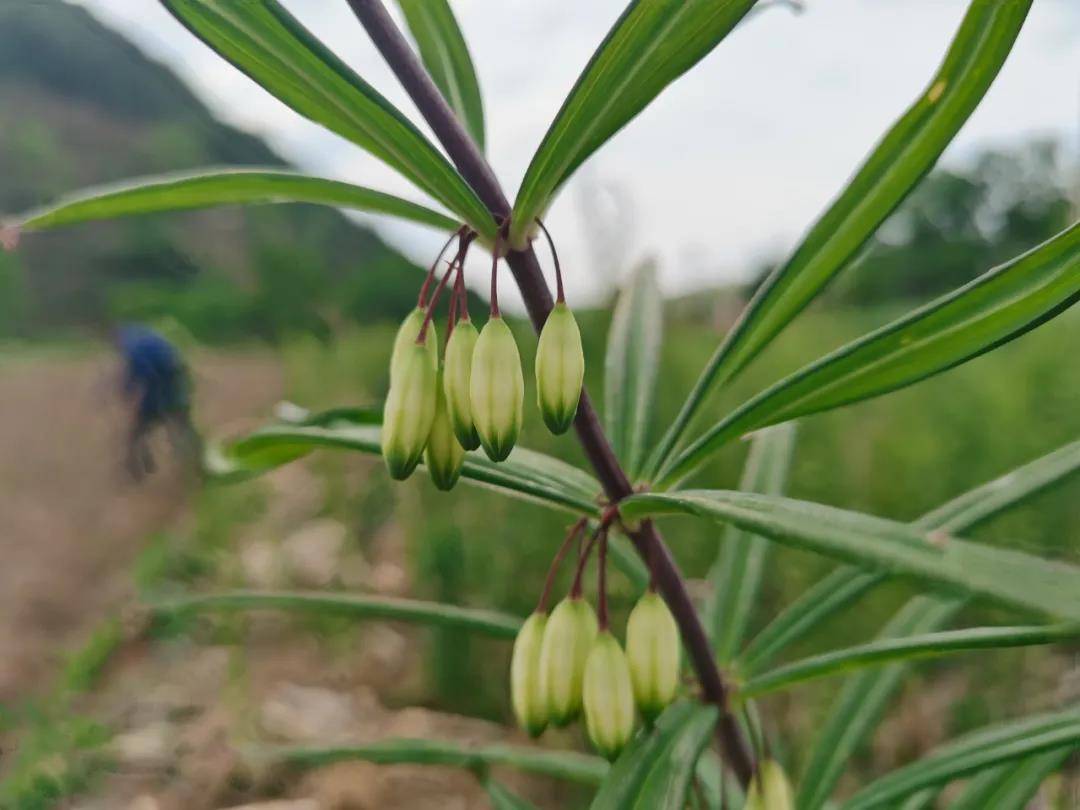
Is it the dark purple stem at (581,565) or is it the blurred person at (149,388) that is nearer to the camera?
the dark purple stem at (581,565)

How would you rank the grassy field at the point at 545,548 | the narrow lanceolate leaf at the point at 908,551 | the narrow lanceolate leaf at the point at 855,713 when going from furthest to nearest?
the grassy field at the point at 545,548, the narrow lanceolate leaf at the point at 855,713, the narrow lanceolate leaf at the point at 908,551

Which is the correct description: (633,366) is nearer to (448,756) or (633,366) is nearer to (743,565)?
(743,565)

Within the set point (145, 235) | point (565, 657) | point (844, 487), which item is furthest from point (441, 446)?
point (145, 235)

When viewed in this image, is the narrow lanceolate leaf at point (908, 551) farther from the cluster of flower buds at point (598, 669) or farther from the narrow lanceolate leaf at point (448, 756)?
the narrow lanceolate leaf at point (448, 756)

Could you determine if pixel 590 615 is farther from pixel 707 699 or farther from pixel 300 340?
pixel 300 340

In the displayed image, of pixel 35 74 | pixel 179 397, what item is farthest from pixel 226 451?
pixel 35 74

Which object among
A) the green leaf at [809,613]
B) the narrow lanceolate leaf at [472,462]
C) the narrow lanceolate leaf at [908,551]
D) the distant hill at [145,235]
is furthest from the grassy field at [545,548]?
the distant hill at [145,235]
